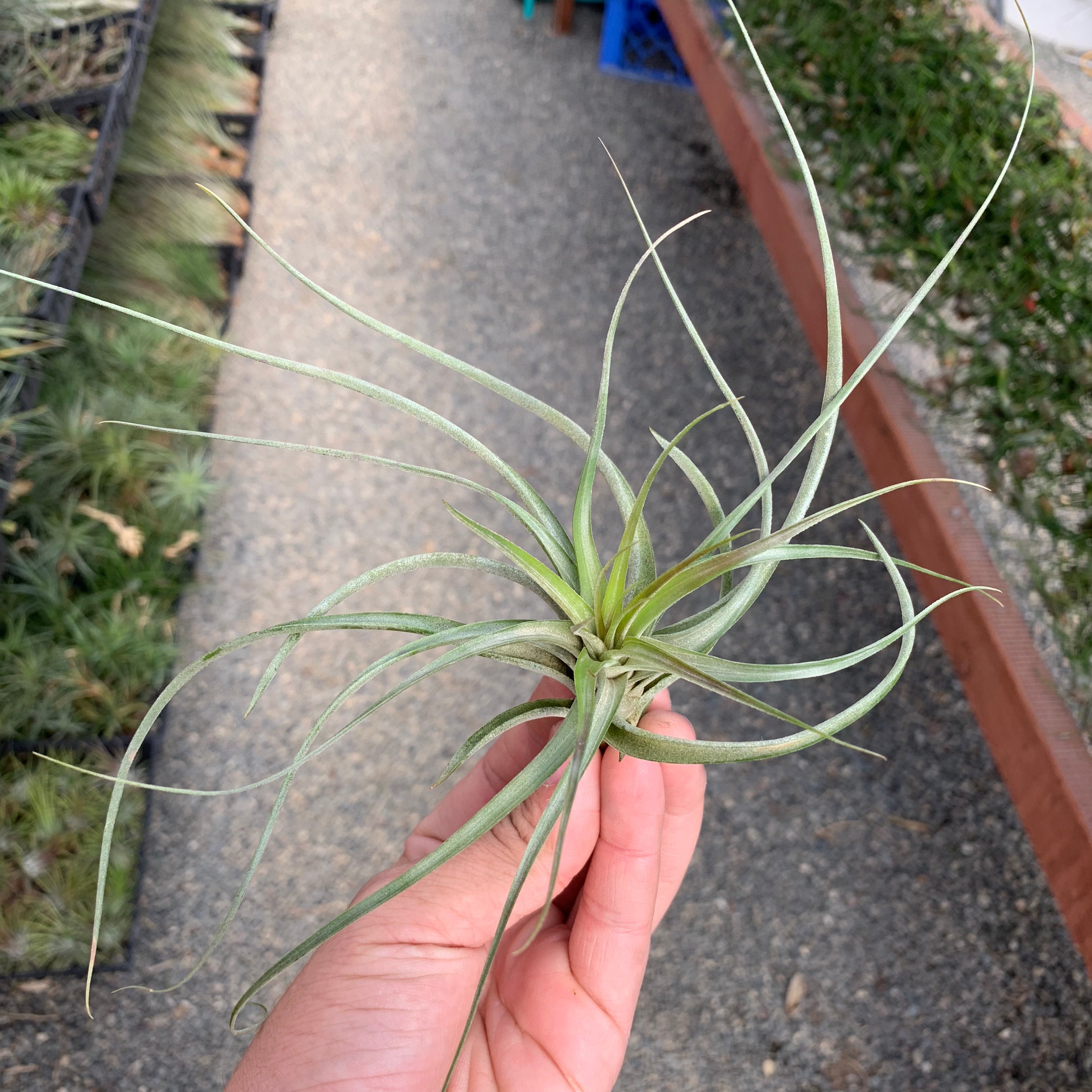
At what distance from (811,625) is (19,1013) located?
1.35 metres

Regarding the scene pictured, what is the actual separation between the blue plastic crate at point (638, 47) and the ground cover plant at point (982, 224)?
0.81 meters

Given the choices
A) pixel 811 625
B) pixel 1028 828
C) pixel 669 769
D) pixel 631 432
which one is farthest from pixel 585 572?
pixel 631 432

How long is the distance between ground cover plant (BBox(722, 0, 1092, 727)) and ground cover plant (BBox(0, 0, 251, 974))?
1207 mm

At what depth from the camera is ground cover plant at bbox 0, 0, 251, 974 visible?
4.30ft

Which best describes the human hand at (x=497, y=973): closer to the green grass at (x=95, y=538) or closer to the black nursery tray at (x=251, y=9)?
the green grass at (x=95, y=538)

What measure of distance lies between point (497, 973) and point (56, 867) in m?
0.73

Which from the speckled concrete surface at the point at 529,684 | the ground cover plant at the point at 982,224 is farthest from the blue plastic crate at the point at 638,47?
the ground cover plant at the point at 982,224

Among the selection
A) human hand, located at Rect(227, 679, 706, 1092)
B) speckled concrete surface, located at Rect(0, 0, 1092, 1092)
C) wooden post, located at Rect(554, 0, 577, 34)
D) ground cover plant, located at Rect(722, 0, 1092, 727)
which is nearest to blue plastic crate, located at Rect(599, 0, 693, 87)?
wooden post, located at Rect(554, 0, 577, 34)

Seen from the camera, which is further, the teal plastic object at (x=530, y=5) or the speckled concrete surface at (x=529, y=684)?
the teal plastic object at (x=530, y=5)

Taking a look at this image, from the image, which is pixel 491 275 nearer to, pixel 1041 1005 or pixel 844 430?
pixel 844 430

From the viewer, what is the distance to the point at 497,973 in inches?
36.8

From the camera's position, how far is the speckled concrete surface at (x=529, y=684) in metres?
1.31

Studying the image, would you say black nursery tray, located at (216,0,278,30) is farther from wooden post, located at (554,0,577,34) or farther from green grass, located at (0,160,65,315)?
green grass, located at (0,160,65,315)

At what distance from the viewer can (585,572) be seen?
760 mm
